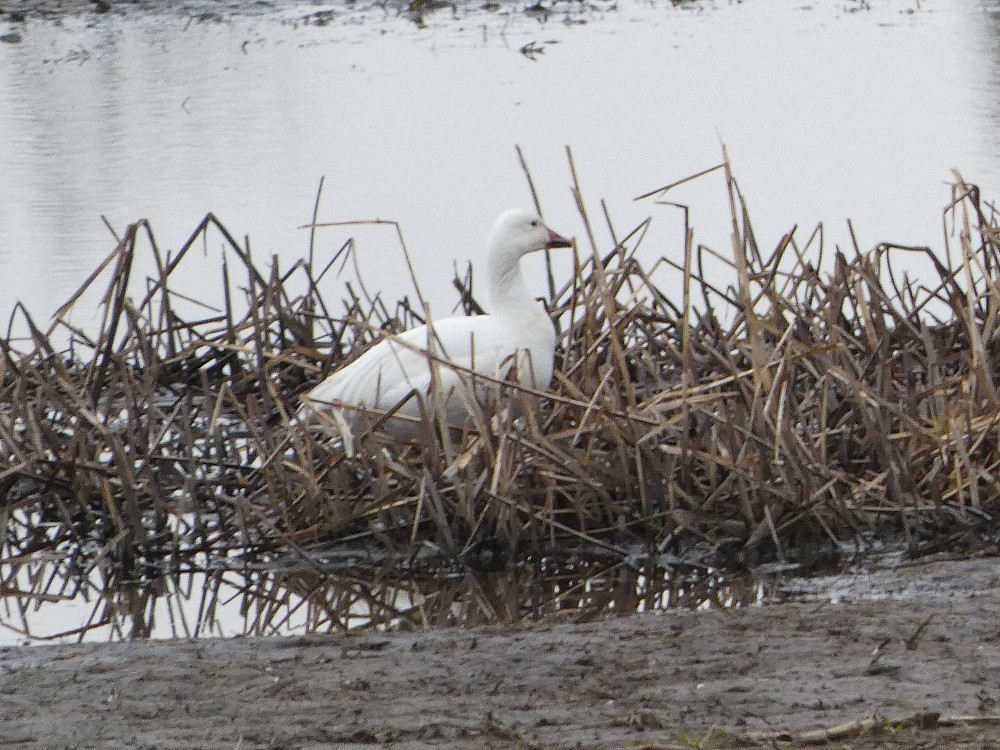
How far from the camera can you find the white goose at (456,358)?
19.3 ft

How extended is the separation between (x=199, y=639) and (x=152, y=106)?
39.6 ft

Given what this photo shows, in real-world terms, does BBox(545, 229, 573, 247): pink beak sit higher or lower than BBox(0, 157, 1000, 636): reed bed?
higher

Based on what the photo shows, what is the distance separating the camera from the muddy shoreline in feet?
11.4

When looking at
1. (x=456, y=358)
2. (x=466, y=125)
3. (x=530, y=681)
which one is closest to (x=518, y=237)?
(x=456, y=358)

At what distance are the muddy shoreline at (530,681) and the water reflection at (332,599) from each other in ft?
1.97

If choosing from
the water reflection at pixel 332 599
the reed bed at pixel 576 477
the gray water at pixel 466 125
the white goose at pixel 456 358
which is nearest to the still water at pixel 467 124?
the gray water at pixel 466 125

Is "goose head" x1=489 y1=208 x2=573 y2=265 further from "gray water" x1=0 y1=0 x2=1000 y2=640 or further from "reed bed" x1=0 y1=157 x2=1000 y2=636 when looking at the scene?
"gray water" x1=0 y1=0 x2=1000 y2=640

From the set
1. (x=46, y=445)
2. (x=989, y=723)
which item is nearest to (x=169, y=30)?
(x=46, y=445)

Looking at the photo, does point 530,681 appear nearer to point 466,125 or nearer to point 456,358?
point 456,358

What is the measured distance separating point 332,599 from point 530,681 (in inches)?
60.0

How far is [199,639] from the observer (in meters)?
4.43

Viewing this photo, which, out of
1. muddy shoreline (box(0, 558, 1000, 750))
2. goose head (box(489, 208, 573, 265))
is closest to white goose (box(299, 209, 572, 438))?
goose head (box(489, 208, 573, 265))

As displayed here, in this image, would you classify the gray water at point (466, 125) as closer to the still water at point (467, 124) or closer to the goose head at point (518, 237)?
the still water at point (467, 124)

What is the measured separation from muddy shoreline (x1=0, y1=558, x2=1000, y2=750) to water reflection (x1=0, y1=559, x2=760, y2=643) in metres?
0.60
